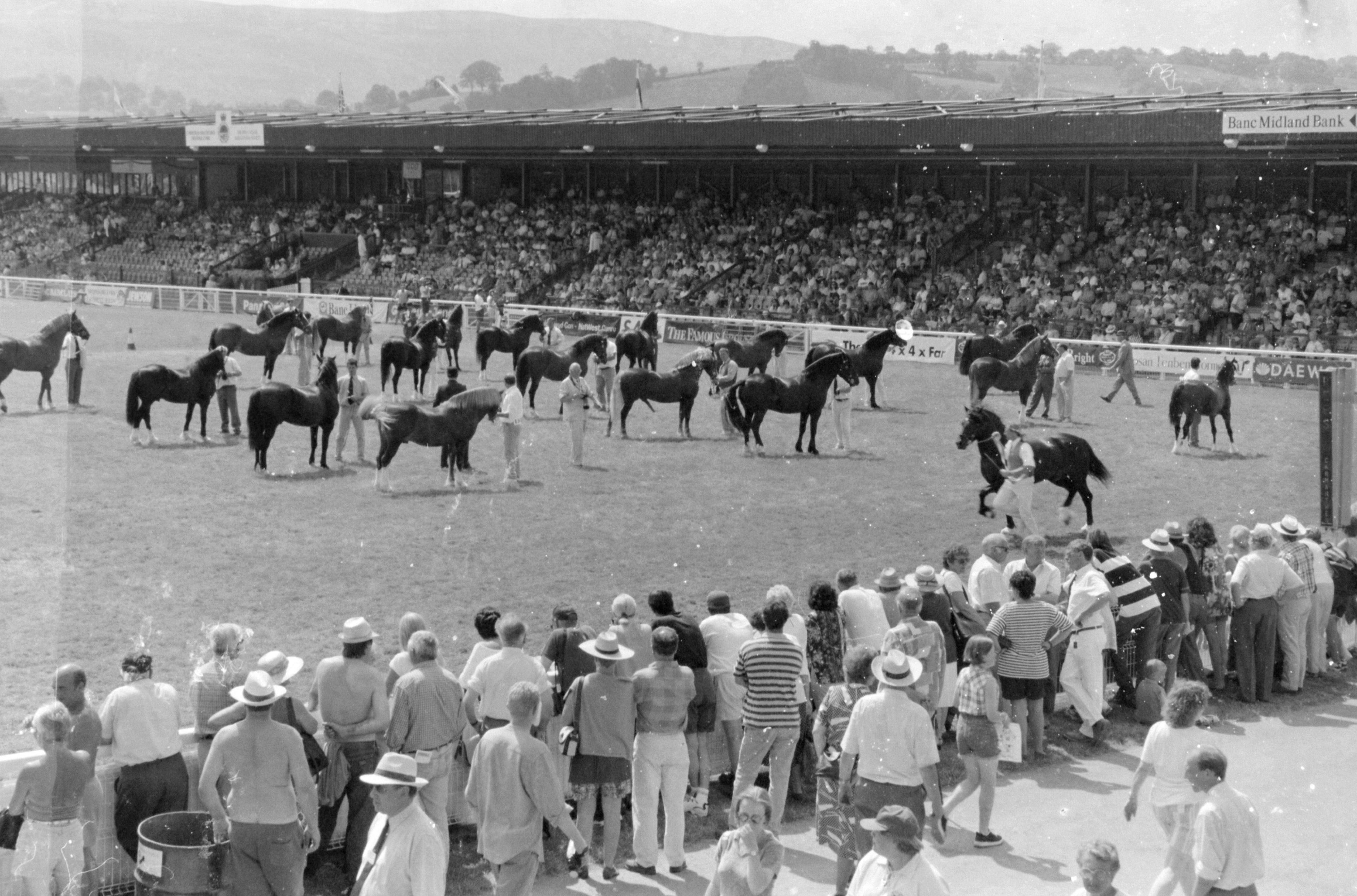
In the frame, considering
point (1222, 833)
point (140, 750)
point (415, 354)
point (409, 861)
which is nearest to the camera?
point (409, 861)

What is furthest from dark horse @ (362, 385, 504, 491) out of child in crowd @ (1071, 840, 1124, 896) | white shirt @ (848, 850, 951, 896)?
child in crowd @ (1071, 840, 1124, 896)

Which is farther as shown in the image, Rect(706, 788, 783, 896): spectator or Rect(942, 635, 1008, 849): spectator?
Rect(942, 635, 1008, 849): spectator

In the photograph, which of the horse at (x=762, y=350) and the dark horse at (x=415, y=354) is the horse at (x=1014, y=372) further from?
the dark horse at (x=415, y=354)

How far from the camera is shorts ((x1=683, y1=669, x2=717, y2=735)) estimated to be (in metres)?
8.73

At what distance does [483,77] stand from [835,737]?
5489cm

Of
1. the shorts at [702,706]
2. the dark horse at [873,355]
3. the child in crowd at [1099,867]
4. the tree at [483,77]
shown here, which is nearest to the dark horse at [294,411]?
the dark horse at [873,355]

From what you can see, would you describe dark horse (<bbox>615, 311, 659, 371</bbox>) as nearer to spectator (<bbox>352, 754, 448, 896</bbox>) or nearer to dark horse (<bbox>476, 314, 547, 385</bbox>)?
dark horse (<bbox>476, 314, 547, 385</bbox>)

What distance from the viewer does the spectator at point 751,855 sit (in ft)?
20.3

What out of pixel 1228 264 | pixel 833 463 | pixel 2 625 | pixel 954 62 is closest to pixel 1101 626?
pixel 2 625

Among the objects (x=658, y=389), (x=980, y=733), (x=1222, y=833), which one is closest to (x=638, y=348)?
(x=658, y=389)

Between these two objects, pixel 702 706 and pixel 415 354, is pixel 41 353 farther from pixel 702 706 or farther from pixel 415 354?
pixel 702 706

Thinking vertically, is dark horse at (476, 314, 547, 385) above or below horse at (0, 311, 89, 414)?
above

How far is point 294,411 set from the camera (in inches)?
747

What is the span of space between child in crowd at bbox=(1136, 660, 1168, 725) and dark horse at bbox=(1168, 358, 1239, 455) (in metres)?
11.8
